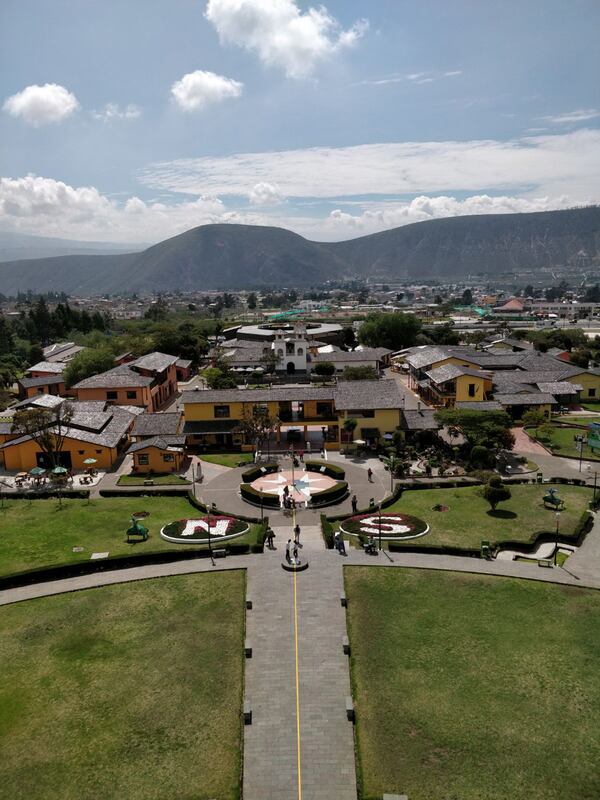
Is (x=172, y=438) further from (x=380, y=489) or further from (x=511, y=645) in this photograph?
(x=511, y=645)

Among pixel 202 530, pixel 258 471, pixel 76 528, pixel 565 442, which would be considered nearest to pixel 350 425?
pixel 258 471

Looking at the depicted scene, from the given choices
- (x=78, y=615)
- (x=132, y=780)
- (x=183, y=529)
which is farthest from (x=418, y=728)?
(x=183, y=529)

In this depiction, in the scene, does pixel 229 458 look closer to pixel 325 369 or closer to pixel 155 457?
pixel 155 457

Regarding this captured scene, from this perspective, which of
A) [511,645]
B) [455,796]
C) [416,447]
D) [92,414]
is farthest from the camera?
[92,414]

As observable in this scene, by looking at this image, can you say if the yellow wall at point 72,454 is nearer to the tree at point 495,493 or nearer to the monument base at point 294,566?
the monument base at point 294,566

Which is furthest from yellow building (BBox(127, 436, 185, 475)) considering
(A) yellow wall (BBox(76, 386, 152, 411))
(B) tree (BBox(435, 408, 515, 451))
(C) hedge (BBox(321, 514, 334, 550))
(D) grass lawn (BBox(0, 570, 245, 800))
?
(B) tree (BBox(435, 408, 515, 451))

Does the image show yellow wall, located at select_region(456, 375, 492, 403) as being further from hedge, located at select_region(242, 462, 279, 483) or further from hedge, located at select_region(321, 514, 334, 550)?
hedge, located at select_region(321, 514, 334, 550)
